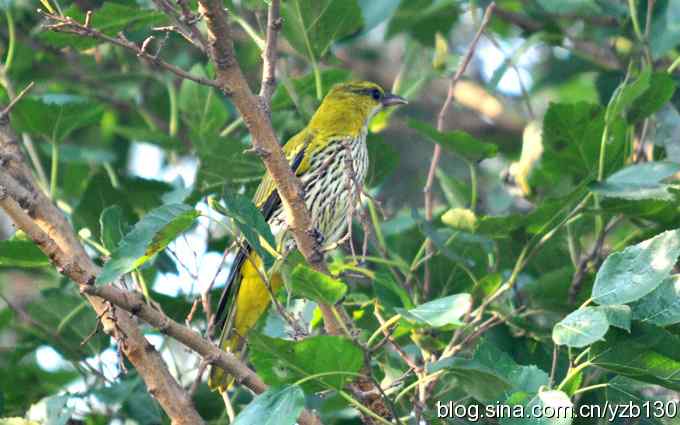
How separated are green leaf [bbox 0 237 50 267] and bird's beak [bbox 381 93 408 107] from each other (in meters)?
2.14

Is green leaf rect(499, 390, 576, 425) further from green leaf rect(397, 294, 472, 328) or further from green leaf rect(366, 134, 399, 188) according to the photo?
green leaf rect(366, 134, 399, 188)

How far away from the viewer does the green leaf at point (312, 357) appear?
3.02 meters

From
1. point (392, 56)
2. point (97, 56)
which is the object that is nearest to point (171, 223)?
point (97, 56)

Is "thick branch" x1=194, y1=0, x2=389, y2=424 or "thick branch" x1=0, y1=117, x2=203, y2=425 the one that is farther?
"thick branch" x1=0, y1=117, x2=203, y2=425

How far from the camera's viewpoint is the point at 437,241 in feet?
13.4

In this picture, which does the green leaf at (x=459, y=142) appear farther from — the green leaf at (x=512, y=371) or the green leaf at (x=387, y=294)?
the green leaf at (x=512, y=371)

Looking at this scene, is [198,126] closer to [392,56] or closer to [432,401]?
[432,401]

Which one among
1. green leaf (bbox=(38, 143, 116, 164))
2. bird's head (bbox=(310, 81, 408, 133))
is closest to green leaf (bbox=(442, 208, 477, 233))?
bird's head (bbox=(310, 81, 408, 133))

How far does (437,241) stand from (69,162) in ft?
7.39

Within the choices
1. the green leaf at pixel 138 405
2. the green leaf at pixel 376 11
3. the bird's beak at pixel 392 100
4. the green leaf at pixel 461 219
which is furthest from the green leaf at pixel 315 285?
the bird's beak at pixel 392 100

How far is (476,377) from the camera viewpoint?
311 cm

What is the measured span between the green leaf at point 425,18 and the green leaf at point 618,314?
261 centimetres

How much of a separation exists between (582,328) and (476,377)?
31 cm

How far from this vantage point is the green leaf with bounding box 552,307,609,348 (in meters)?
3.01
